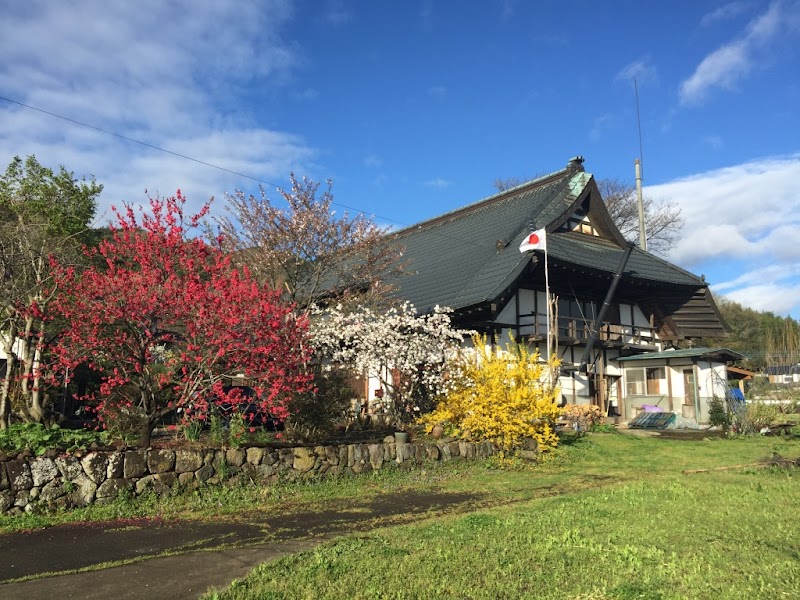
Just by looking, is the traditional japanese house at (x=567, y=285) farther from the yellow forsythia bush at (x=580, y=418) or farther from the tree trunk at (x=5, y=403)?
the tree trunk at (x=5, y=403)

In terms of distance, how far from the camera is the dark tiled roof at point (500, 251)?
22297 mm

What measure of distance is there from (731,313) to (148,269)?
76.3m

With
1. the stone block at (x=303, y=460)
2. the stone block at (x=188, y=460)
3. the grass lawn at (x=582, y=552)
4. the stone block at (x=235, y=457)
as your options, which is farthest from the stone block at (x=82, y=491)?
the grass lawn at (x=582, y=552)

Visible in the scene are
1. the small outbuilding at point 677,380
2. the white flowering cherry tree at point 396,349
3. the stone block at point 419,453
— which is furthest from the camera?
the small outbuilding at point 677,380

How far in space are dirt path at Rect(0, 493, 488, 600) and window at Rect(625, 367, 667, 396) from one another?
1897 cm

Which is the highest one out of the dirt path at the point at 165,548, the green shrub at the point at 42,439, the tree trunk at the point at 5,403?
the tree trunk at the point at 5,403

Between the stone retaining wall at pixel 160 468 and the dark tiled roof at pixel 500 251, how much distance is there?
30.1ft

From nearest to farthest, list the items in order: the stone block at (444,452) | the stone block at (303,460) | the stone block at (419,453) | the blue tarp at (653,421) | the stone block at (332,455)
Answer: the stone block at (303,460), the stone block at (332,455), the stone block at (419,453), the stone block at (444,452), the blue tarp at (653,421)

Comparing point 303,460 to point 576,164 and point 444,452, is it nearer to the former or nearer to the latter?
point 444,452

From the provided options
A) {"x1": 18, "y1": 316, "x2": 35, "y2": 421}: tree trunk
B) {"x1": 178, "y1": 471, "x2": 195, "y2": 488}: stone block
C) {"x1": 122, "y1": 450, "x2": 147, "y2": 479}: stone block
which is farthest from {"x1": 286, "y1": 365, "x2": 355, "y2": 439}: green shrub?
{"x1": 18, "y1": 316, "x2": 35, "y2": 421}: tree trunk

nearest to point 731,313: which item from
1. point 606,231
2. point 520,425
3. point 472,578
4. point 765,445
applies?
point 606,231

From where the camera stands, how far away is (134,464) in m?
9.74

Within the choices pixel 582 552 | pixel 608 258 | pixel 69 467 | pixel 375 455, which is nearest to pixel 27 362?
pixel 69 467

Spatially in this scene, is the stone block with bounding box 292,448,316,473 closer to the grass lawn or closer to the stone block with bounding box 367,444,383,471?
the stone block with bounding box 367,444,383,471
